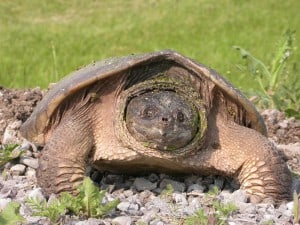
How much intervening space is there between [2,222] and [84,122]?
0.79 meters

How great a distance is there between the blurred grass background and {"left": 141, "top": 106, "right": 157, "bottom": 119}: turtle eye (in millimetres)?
4122

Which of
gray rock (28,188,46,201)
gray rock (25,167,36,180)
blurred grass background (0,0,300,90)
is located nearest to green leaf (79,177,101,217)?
gray rock (28,188,46,201)

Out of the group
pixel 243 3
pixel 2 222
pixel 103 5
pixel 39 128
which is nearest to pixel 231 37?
pixel 243 3

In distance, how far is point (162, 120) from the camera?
2.93 m

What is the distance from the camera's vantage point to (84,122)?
10.3 ft

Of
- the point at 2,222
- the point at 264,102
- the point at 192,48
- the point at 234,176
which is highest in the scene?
the point at 192,48

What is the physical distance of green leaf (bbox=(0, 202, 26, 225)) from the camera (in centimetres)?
245

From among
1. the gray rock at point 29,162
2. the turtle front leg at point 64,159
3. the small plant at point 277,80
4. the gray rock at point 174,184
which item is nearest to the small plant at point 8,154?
the gray rock at point 29,162

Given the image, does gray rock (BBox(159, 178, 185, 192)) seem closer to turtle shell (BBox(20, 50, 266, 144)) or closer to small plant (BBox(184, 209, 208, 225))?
turtle shell (BBox(20, 50, 266, 144))

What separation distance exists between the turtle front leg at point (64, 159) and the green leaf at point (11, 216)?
445mm

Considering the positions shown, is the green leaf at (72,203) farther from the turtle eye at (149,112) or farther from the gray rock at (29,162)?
the gray rock at (29,162)

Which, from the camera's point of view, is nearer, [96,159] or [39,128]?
[96,159]

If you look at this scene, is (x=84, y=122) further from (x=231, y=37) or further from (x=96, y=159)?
(x=231, y=37)

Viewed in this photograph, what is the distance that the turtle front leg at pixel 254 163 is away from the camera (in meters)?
3.08
